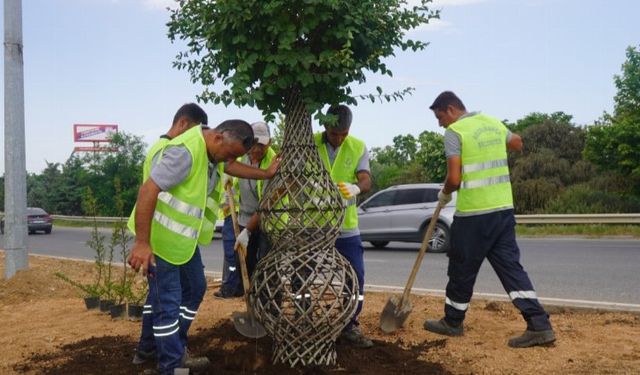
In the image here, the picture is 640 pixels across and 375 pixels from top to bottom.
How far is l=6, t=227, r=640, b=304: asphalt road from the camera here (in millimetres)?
8398

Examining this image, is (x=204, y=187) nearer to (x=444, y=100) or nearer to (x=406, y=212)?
(x=444, y=100)

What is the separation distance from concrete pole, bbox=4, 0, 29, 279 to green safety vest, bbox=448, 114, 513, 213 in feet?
20.1

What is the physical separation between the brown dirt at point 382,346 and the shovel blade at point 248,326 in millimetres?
50

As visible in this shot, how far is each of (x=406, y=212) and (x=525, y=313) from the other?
10.1 metres

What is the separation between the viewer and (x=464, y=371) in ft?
14.0

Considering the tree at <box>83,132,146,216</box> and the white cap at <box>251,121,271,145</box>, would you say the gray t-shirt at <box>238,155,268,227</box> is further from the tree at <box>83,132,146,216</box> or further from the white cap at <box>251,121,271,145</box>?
the tree at <box>83,132,146,216</box>

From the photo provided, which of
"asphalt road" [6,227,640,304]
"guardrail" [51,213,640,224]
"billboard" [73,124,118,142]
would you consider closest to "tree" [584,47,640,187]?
"guardrail" [51,213,640,224]

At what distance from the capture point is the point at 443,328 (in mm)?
5316

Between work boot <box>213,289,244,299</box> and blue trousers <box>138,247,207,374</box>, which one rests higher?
blue trousers <box>138,247,207,374</box>

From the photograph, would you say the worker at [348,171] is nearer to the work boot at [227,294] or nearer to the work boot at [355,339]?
the work boot at [355,339]

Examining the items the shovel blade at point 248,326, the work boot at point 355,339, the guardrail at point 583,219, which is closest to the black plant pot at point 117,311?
the shovel blade at point 248,326

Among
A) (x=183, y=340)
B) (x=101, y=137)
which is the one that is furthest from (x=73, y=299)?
(x=101, y=137)

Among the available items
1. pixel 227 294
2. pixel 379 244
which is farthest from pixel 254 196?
pixel 379 244

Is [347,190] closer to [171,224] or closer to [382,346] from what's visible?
[382,346]
